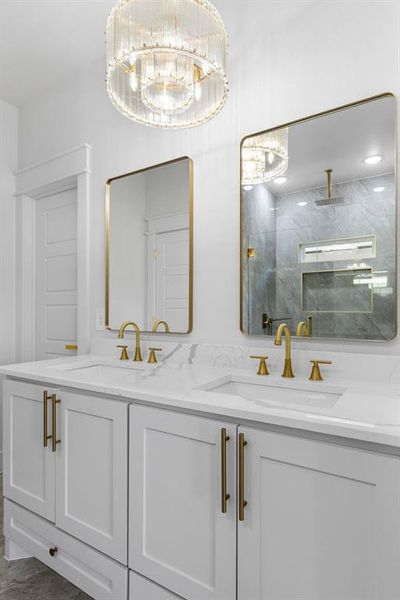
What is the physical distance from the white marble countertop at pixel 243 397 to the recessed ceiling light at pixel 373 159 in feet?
2.73

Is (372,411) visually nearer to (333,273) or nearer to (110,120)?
(333,273)

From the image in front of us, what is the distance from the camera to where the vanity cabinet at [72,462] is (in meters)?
1.35

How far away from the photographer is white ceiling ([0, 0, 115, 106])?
1920 mm

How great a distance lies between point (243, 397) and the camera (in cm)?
121

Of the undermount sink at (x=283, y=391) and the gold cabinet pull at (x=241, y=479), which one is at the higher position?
the undermount sink at (x=283, y=391)

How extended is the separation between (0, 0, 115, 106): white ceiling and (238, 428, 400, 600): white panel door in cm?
222

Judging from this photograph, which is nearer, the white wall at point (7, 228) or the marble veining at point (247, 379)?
the marble veining at point (247, 379)

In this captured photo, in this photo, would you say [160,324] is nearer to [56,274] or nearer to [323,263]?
[323,263]

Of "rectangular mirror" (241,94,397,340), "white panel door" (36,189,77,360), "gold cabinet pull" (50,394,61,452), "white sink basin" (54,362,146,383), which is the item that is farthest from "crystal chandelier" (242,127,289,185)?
"white panel door" (36,189,77,360)

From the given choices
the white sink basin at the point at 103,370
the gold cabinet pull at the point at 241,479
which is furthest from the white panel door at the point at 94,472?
the gold cabinet pull at the point at 241,479

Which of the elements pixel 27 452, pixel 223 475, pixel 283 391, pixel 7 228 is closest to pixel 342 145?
pixel 283 391

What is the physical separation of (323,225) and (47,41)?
1.94 meters

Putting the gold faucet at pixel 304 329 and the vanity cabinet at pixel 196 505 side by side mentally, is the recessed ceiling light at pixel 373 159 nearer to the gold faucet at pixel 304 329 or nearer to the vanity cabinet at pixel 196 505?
the gold faucet at pixel 304 329

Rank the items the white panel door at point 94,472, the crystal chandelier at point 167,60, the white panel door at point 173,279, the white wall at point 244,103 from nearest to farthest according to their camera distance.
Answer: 1. the crystal chandelier at point 167,60
2. the white panel door at point 94,472
3. the white wall at point 244,103
4. the white panel door at point 173,279
